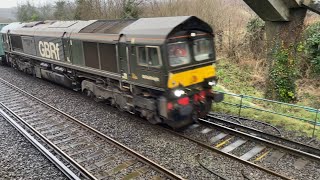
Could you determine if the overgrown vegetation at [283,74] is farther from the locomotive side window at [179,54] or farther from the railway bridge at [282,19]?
the locomotive side window at [179,54]

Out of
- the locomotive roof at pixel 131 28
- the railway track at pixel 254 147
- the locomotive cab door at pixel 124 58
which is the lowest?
the railway track at pixel 254 147

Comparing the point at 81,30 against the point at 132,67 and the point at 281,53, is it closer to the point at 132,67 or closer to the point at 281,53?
the point at 132,67

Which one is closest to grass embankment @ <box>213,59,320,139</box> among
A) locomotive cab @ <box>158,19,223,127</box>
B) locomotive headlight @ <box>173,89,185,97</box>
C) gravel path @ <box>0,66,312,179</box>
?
locomotive cab @ <box>158,19,223,127</box>

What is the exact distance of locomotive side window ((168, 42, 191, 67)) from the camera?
8750mm

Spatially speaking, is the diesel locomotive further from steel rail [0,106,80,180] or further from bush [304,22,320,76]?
bush [304,22,320,76]

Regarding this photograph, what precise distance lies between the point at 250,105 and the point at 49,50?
393 inches

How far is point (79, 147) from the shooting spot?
9.07 m

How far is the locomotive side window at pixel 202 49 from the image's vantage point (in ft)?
31.3

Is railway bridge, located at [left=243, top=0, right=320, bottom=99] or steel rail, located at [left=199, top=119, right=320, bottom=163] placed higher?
railway bridge, located at [left=243, top=0, right=320, bottom=99]

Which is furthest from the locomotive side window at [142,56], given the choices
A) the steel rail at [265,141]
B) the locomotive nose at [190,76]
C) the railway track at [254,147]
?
the steel rail at [265,141]

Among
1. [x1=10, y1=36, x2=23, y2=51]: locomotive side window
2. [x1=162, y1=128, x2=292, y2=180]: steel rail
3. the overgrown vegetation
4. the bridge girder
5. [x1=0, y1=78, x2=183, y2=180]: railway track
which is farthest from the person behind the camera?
[x1=10, y1=36, x2=23, y2=51]: locomotive side window

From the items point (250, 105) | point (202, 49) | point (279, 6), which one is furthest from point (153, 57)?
point (279, 6)

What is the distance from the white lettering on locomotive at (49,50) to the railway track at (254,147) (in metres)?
7.92

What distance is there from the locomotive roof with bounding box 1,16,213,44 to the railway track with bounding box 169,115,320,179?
3.22 meters
